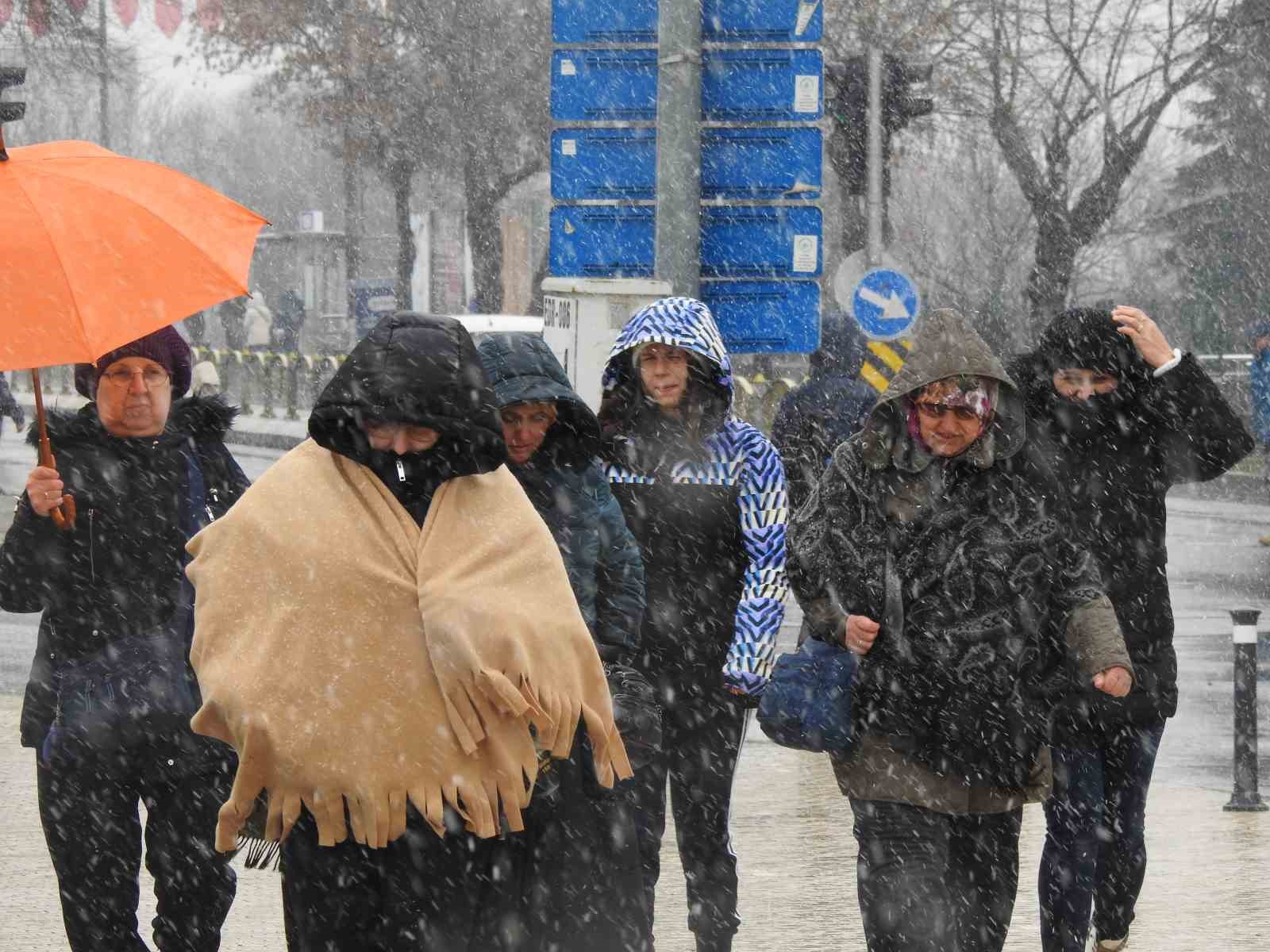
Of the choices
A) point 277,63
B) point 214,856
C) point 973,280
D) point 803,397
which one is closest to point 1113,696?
point 214,856

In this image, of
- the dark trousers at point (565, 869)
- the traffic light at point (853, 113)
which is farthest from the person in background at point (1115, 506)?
the traffic light at point (853, 113)

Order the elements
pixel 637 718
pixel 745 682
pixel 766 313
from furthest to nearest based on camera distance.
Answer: pixel 766 313 < pixel 745 682 < pixel 637 718

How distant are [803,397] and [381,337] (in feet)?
21.5

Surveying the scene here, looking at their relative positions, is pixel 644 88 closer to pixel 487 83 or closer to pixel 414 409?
pixel 414 409

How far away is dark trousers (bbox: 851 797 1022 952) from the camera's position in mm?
5211

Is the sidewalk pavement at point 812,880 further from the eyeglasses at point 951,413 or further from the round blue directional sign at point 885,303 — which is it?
the round blue directional sign at point 885,303

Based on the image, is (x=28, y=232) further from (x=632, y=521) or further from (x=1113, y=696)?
(x=1113, y=696)

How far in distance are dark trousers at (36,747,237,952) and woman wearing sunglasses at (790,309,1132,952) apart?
154cm

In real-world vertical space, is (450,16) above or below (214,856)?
above

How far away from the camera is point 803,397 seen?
34.0ft

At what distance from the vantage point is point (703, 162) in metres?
9.03

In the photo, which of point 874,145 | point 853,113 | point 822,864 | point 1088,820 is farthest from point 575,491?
point 853,113

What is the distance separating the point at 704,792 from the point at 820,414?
14.0 ft

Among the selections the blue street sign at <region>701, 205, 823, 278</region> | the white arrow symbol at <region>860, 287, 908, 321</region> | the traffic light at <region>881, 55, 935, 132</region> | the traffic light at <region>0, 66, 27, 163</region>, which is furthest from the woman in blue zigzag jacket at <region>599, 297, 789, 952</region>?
the white arrow symbol at <region>860, 287, 908, 321</region>
